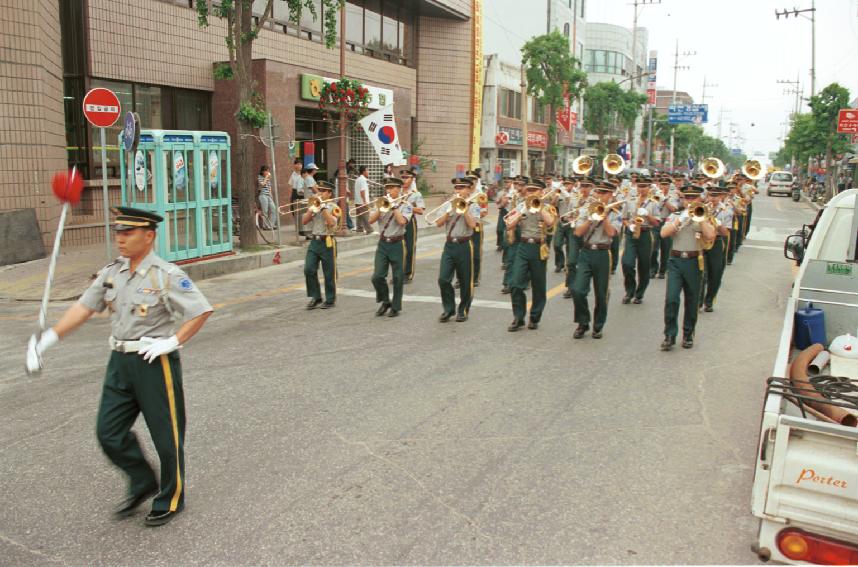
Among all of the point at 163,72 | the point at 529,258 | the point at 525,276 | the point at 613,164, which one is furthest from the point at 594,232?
the point at 163,72

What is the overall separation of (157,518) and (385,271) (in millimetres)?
6312

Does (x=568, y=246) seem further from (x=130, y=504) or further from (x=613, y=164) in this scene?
(x=130, y=504)

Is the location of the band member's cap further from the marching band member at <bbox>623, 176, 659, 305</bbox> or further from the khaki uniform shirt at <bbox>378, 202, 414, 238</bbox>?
the marching band member at <bbox>623, 176, 659, 305</bbox>

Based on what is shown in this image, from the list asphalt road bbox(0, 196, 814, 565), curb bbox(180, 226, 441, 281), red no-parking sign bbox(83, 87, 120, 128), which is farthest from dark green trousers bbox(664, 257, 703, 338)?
red no-parking sign bbox(83, 87, 120, 128)

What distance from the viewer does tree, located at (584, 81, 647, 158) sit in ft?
190

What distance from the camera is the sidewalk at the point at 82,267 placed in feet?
37.8

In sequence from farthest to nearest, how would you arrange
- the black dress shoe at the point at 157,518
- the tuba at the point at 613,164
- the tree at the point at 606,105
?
the tree at the point at 606,105 → the tuba at the point at 613,164 → the black dress shoe at the point at 157,518

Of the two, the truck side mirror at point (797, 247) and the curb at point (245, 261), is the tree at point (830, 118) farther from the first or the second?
the truck side mirror at point (797, 247)

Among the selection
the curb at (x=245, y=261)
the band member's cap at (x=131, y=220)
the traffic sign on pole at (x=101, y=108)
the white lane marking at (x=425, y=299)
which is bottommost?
the white lane marking at (x=425, y=299)

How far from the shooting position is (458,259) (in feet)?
33.2

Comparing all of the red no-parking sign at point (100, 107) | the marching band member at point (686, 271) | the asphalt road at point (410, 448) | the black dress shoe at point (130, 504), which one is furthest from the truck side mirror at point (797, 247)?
the red no-parking sign at point (100, 107)

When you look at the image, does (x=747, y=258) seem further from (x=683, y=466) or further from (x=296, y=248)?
(x=683, y=466)

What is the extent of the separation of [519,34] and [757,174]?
32.1m

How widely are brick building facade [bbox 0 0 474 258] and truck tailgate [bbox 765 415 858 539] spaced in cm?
1380
